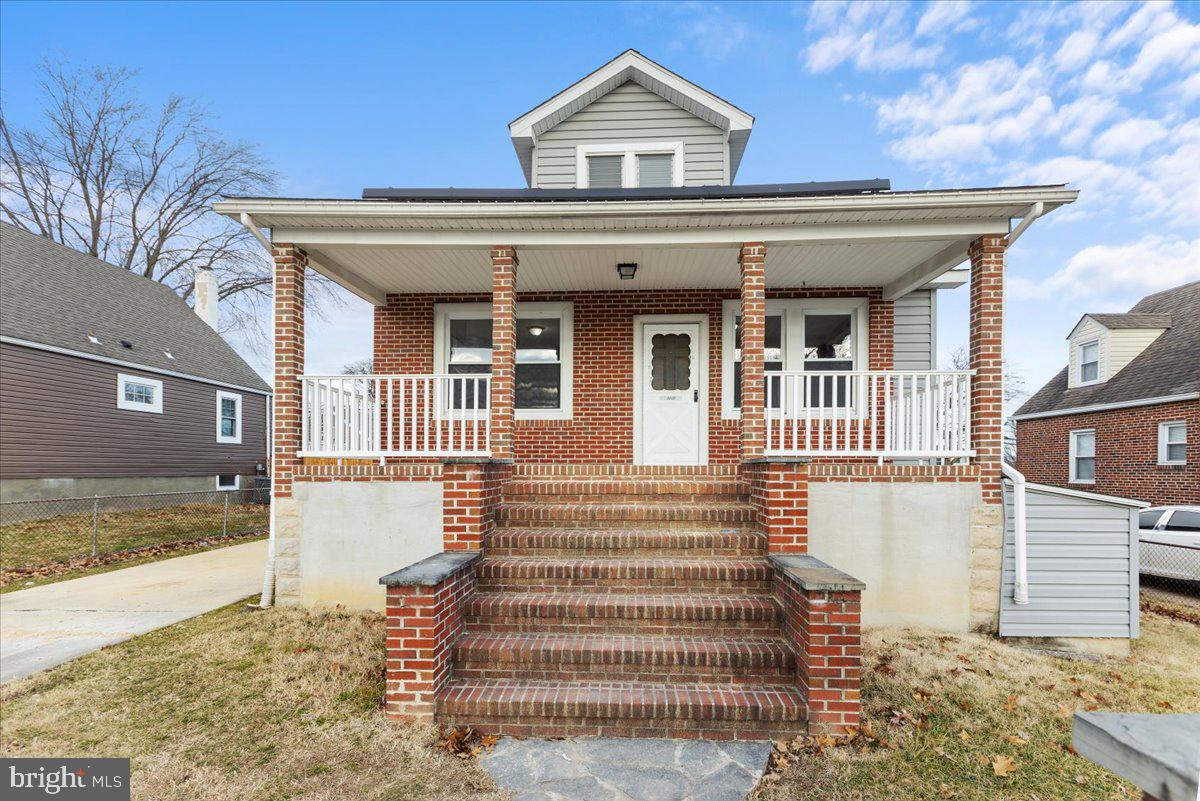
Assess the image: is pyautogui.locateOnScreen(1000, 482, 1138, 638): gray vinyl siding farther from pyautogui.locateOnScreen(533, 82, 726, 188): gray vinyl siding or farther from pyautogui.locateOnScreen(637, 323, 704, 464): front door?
pyautogui.locateOnScreen(533, 82, 726, 188): gray vinyl siding

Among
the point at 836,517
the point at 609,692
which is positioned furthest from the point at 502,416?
the point at 836,517

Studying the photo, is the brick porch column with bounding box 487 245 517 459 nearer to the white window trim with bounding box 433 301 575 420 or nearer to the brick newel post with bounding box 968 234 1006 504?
the white window trim with bounding box 433 301 575 420

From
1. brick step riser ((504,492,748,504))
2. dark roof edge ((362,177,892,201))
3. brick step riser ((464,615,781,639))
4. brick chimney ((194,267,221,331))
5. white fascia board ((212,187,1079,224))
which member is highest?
brick chimney ((194,267,221,331))

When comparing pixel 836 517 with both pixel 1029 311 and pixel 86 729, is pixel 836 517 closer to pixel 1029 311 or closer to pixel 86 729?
pixel 86 729

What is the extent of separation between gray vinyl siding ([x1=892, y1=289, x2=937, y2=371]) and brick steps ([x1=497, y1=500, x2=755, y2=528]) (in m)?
4.18

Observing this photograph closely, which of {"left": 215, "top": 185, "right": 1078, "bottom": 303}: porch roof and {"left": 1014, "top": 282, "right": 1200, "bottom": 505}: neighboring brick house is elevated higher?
{"left": 215, "top": 185, "right": 1078, "bottom": 303}: porch roof

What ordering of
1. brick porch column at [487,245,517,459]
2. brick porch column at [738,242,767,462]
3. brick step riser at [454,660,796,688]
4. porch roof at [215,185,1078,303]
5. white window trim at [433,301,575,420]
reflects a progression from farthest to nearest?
white window trim at [433,301,575,420] < brick porch column at [487,245,517,459] < brick porch column at [738,242,767,462] < porch roof at [215,185,1078,303] < brick step riser at [454,660,796,688]

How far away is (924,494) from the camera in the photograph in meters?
4.85

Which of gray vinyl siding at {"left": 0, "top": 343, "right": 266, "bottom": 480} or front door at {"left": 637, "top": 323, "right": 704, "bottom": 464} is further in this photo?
gray vinyl siding at {"left": 0, "top": 343, "right": 266, "bottom": 480}

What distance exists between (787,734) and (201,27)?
54.0ft

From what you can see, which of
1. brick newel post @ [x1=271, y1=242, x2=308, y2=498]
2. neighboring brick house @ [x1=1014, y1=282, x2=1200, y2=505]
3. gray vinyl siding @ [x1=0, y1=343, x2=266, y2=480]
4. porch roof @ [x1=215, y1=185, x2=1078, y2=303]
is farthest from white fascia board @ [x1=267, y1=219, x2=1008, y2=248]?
neighboring brick house @ [x1=1014, y1=282, x2=1200, y2=505]

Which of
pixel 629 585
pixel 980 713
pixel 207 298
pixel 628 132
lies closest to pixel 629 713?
pixel 629 585

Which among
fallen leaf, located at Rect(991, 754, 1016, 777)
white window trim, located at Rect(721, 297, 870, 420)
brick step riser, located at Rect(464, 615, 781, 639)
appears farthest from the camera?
white window trim, located at Rect(721, 297, 870, 420)

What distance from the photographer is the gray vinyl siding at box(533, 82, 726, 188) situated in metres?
8.18
